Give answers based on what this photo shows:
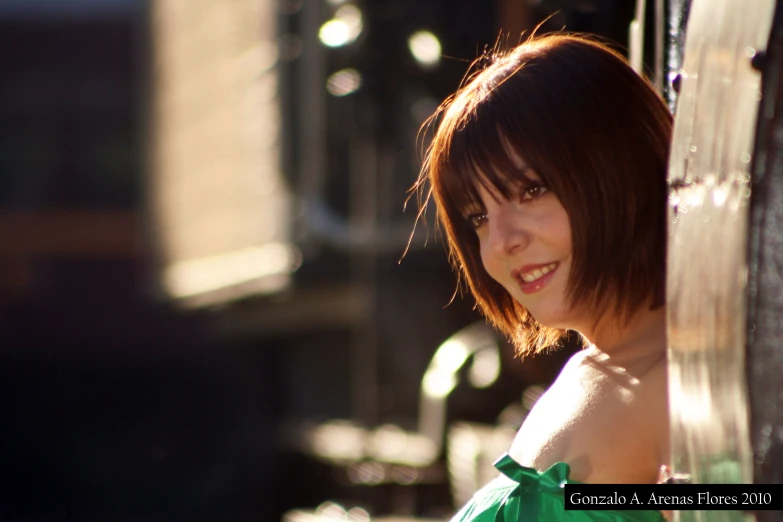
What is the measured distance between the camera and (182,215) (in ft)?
44.1

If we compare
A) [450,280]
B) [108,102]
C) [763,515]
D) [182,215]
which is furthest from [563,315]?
[108,102]

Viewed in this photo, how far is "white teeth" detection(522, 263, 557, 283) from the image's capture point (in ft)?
4.83

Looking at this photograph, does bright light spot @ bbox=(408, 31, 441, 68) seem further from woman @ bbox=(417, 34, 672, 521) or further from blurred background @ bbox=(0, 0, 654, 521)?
woman @ bbox=(417, 34, 672, 521)

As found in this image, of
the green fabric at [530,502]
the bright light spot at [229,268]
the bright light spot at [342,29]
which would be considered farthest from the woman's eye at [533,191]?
the bright light spot at [229,268]

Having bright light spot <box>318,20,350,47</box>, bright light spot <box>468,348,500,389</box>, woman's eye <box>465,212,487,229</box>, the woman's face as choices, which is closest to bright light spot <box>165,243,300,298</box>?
bright light spot <box>468,348,500,389</box>

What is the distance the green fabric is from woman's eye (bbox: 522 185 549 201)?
34cm

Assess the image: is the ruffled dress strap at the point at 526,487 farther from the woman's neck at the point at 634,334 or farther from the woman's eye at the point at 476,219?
the woman's eye at the point at 476,219

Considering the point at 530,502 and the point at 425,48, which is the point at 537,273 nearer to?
the point at 530,502

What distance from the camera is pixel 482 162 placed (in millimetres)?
1470

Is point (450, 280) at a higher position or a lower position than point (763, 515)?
higher

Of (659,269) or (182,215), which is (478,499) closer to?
(659,269)

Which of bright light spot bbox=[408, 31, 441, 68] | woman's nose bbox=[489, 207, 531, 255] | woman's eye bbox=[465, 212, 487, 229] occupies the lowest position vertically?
woman's nose bbox=[489, 207, 531, 255]

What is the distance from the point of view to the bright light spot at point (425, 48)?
5.08 meters

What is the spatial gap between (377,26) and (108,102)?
15.9 m
